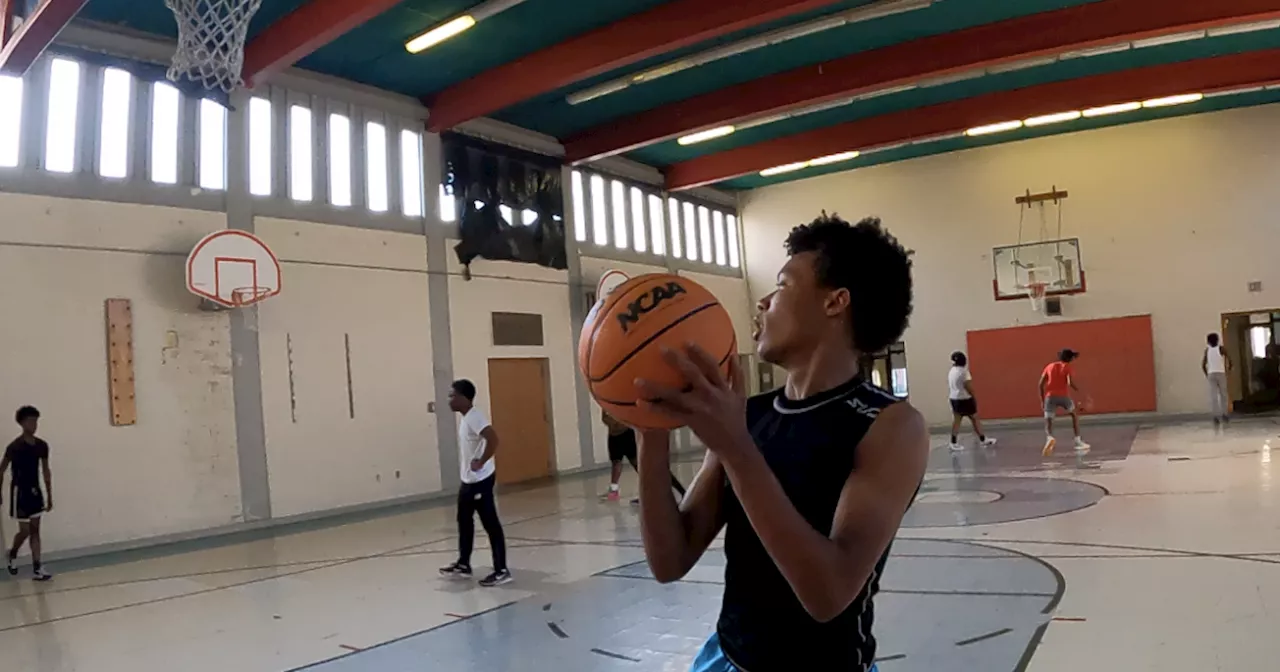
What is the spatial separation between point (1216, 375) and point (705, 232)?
446 inches

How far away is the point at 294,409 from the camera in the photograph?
1297 centimetres

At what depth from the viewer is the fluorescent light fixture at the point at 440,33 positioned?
40.0ft

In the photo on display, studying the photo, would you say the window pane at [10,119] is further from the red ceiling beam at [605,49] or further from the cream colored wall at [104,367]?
the red ceiling beam at [605,49]

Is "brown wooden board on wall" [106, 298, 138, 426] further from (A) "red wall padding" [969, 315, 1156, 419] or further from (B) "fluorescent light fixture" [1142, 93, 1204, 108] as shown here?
(A) "red wall padding" [969, 315, 1156, 419]

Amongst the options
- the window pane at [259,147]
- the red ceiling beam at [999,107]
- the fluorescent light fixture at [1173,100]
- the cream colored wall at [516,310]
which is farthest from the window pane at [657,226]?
the fluorescent light fixture at [1173,100]

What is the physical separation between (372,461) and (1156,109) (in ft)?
56.4

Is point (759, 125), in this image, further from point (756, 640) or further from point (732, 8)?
point (756, 640)

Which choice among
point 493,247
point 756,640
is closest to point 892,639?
point 756,640

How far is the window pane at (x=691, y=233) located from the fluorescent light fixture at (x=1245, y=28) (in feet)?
36.6

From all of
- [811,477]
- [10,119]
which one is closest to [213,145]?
[10,119]

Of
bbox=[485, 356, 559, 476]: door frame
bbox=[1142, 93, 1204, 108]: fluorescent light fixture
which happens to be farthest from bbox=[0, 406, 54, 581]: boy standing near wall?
bbox=[1142, 93, 1204, 108]: fluorescent light fixture

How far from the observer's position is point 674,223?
2200 centimetres

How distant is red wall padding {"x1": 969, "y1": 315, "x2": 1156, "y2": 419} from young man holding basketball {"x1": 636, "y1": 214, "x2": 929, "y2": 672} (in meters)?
20.9

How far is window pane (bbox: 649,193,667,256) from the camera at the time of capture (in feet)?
69.8
